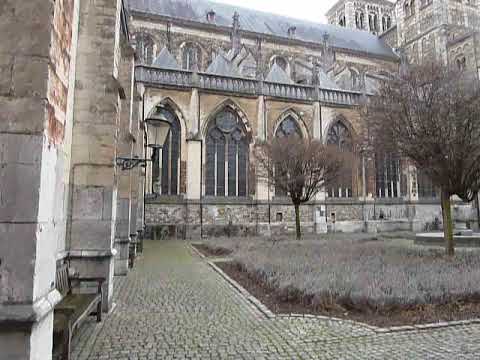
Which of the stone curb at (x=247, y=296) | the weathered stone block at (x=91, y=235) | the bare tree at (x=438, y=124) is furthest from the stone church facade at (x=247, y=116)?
the weathered stone block at (x=91, y=235)

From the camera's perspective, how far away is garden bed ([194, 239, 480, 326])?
5484 millimetres

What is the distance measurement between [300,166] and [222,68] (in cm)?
997

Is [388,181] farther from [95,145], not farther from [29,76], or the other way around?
[29,76]

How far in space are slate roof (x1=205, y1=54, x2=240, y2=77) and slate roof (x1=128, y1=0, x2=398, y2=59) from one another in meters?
7.07

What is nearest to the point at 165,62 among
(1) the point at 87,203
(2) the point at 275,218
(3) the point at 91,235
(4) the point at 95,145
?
(2) the point at 275,218

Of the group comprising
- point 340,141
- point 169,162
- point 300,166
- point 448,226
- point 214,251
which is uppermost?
point 340,141

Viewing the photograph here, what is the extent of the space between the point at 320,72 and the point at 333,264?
20137mm

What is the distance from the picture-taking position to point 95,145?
6.02 m

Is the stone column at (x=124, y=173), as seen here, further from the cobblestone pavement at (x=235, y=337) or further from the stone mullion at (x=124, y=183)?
the cobblestone pavement at (x=235, y=337)

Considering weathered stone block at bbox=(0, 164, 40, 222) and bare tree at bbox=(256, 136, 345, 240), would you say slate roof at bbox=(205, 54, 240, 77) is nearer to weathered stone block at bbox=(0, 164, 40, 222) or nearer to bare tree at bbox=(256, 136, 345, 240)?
bare tree at bbox=(256, 136, 345, 240)

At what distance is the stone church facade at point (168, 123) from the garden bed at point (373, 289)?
9.81ft

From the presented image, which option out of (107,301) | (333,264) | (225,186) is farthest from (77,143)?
(225,186)

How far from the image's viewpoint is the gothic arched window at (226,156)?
20.7 metres

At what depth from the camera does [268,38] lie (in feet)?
96.7
